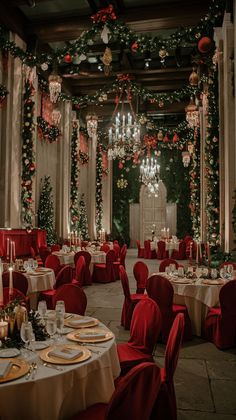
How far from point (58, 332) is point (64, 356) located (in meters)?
0.23

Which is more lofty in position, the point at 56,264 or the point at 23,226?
the point at 23,226

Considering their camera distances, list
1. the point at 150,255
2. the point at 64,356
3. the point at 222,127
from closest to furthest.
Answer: the point at 64,356 < the point at 222,127 < the point at 150,255

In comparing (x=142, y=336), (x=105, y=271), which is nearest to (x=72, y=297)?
(x=142, y=336)

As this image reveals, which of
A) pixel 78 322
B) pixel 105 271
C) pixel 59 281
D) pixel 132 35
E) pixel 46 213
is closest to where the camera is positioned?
pixel 78 322

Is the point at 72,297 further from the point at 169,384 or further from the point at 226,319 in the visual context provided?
the point at 226,319

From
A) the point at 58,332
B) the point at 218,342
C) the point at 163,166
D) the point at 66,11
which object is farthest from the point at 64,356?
the point at 163,166

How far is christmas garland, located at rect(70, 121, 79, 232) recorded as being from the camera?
13.7 m

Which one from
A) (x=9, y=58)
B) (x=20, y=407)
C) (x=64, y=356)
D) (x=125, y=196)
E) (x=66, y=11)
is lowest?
(x=20, y=407)

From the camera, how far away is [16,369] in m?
2.05

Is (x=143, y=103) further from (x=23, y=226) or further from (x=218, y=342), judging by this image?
(x=218, y=342)

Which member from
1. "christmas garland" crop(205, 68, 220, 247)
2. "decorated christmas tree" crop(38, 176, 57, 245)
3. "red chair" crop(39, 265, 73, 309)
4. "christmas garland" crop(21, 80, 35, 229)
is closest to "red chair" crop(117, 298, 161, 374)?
"red chair" crop(39, 265, 73, 309)

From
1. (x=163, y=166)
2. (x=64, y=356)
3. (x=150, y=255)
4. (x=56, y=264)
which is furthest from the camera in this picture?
(x=163, y=166)

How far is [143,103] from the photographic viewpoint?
15211 mm

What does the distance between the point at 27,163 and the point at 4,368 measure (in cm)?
819
